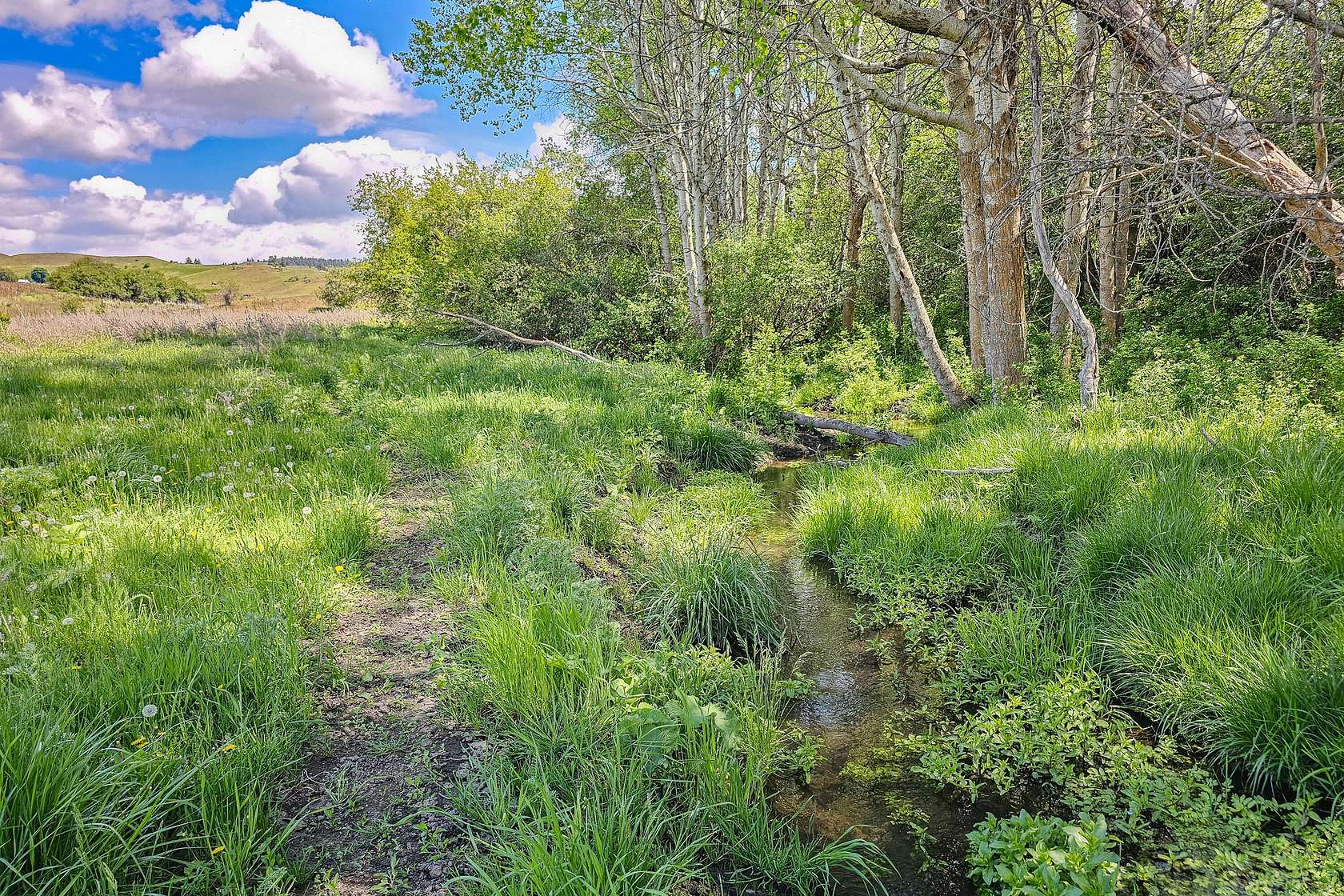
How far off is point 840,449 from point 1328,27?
6818 mm

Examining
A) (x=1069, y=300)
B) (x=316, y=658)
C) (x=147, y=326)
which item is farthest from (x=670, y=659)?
(x=147, y=326)

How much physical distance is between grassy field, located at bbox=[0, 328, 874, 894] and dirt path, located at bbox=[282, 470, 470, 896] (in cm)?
6

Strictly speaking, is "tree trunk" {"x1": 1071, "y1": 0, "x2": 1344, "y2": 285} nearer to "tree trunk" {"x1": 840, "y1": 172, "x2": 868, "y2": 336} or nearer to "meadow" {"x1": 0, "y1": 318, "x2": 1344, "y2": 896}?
"meadow" {"x1": 0, "y1": 318, "x2": 1344, "y2": 896}

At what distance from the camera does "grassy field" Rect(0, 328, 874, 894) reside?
203 cm

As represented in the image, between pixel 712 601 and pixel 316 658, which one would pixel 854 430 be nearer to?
pixel 712 601

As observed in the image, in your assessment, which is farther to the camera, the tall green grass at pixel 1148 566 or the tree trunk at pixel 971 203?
the tree trunk at pixel 971 203

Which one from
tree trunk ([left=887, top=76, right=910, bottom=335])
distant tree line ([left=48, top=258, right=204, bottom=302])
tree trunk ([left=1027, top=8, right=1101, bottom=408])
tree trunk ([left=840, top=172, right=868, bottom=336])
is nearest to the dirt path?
tree trunk ([left=1027, top=8, right=1101, bottom=408])

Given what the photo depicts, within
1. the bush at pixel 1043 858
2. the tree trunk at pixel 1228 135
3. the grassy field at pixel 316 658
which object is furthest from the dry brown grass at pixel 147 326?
the bush at pixel 1043 858

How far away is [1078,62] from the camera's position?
4156 millimetres

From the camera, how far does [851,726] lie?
3.44m

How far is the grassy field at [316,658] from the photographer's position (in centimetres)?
203

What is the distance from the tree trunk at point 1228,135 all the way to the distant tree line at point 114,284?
55.7 meters

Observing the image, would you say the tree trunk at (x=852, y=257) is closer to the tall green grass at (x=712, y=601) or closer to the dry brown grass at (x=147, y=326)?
the tall green grass at (x=712, y=601)

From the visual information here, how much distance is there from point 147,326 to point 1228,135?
67.1 feet
